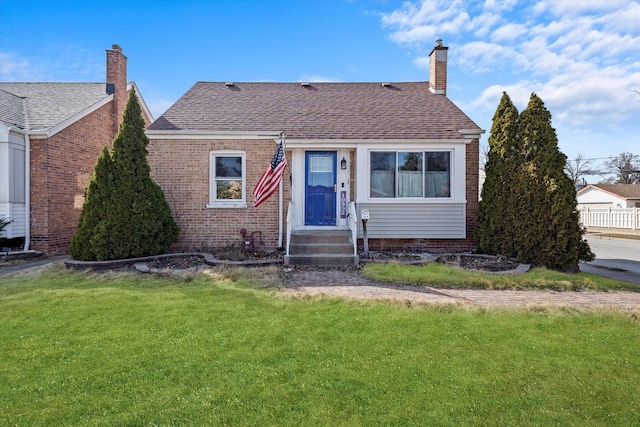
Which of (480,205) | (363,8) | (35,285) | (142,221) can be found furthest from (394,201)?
(35,285)

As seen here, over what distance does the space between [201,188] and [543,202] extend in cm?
926

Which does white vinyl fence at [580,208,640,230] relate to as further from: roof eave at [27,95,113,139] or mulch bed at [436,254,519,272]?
roof eave at [27,95,113,139]

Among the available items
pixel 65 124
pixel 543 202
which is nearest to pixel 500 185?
pixel 543 202

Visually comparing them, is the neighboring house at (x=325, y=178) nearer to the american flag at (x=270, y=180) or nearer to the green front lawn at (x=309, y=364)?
the american flag at (x=270, y=180)

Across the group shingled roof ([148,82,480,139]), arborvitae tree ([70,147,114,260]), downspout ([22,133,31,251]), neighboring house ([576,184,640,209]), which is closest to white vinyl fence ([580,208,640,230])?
neighboring house ([576,184,640,209])

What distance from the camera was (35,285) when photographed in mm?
7199

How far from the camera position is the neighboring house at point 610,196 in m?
42.5

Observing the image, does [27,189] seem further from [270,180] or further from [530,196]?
[530,196]

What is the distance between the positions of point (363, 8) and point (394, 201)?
5.87 metres

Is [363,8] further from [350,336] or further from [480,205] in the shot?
[350,336]

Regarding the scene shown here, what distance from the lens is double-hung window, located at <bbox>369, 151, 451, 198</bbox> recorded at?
36.6ft

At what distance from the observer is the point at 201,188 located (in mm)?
11211

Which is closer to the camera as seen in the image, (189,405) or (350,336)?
(189,405)

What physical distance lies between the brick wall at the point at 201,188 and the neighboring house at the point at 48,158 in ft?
11.1
